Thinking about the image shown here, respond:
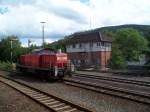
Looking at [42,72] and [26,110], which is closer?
[26,110]

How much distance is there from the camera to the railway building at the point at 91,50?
5878 centimetres

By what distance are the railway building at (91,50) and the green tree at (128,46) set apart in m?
6.47

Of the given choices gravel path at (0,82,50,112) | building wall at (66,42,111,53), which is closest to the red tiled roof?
building wall at (66,42,111,53)

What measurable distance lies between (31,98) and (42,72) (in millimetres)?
11349

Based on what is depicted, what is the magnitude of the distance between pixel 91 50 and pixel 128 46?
1093 centimetres

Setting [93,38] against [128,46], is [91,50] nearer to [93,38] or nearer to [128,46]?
[93,38]

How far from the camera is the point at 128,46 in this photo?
5181cm

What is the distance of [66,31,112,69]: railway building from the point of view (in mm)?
58781

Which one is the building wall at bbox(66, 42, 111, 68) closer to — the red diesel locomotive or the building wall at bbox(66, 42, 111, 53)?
the building wall at bbox(66, 42, 111, 53)

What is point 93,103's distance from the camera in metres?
13.4

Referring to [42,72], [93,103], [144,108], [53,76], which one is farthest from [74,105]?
[42,72]

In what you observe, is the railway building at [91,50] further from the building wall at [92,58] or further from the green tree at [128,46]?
the green tree at [128,46]

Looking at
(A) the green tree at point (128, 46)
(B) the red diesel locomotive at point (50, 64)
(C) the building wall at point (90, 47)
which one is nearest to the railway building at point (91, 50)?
(C) the building wall at point (90, 47)

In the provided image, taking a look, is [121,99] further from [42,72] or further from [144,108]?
[42,72]
